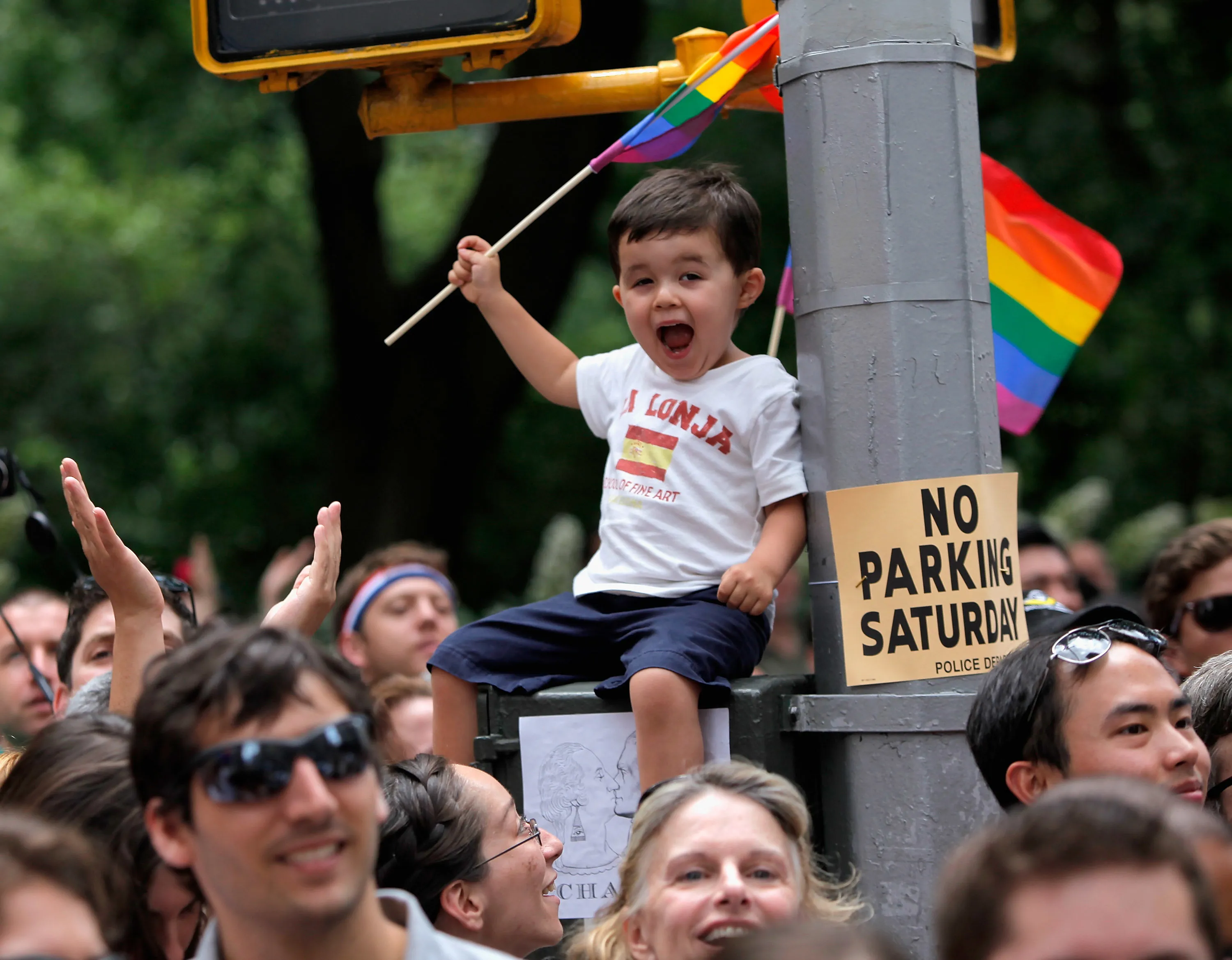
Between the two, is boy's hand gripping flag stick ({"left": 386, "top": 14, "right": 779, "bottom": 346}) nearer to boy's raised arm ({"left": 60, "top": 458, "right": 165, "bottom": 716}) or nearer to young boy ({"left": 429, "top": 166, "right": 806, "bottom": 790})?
young boy ({"left": 429, "top": 166, "right": 806, "bottom": 790})

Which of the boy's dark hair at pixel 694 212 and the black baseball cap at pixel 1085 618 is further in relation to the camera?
the boy's dark hair at pixel 694 212

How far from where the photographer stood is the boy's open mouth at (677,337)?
3869 mm

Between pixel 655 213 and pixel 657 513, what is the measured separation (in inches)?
28.2

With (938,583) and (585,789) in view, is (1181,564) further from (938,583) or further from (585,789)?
(585,789)

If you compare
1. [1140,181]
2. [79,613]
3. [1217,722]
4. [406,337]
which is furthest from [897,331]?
[1140,181]

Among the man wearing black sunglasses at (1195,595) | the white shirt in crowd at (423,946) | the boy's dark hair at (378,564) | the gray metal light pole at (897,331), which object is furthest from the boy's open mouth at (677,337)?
the boy's dark hair at (378,564)

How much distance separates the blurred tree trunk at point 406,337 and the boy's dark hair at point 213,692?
740cm

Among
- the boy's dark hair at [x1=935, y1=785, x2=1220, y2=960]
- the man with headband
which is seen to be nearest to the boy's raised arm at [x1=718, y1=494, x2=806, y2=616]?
the boy's dark hair at [x1=935, y1=785, x2=1220, y2=960]

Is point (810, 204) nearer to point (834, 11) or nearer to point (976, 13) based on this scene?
point (834, 11)

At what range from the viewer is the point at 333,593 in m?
3.58

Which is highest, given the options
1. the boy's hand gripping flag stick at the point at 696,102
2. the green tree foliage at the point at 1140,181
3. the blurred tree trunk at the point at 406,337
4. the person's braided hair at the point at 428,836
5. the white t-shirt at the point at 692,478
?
the green tree foliage at the point at 1140,181

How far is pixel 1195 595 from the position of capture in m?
5.30

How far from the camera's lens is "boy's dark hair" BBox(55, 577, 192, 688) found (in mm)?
4836

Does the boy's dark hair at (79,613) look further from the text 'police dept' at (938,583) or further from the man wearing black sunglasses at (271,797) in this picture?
the man wearing black sunglasses at (271,797)
